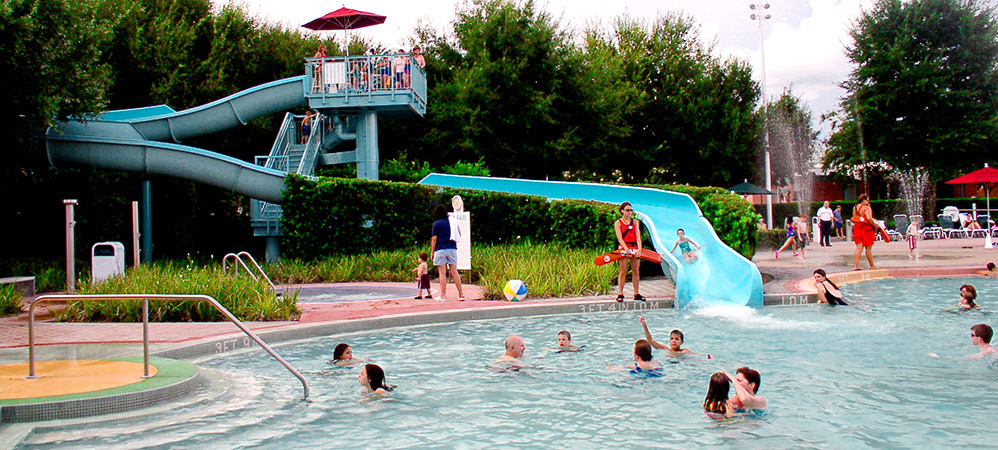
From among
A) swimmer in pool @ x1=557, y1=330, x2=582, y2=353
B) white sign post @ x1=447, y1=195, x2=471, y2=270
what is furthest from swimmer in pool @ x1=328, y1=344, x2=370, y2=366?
white sign post @ x1=447, y1=195, x2=471, y2=270

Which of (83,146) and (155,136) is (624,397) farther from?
(155,136)

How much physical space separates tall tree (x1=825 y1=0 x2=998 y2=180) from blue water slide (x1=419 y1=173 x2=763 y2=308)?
89.6ft

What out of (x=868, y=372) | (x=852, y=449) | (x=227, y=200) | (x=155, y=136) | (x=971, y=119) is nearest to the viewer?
(x=852, y=449)

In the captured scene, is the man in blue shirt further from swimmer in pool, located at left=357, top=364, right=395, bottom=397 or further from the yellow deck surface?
the yellow deck surface

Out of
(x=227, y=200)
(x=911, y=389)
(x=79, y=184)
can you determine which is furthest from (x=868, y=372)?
(x=227, y=200)

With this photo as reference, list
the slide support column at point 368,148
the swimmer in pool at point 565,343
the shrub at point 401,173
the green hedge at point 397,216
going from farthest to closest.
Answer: the shrub at point 401,173
the slide support column at point 368,148
the green hedge at point 397,216
the swimmer in pool at point 565,343

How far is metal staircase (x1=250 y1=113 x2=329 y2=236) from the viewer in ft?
72.5

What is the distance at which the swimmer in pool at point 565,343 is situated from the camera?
9.20 meters

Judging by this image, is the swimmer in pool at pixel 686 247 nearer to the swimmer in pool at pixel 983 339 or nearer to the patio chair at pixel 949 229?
the swimmer in pool at pixel 983 339

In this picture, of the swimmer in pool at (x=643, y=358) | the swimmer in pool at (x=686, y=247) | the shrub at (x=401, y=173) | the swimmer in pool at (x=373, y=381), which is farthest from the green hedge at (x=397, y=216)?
the swimmer in pool at (x=373, y=381)

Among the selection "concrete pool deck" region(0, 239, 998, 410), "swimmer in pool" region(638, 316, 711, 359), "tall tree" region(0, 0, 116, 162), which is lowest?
"swimmer in pool" region(638, 316, 711, 359)

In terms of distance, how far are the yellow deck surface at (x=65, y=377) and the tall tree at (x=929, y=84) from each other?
41784 millimetres

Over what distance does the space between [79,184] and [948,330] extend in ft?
75.3

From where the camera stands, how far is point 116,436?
5789 mm
